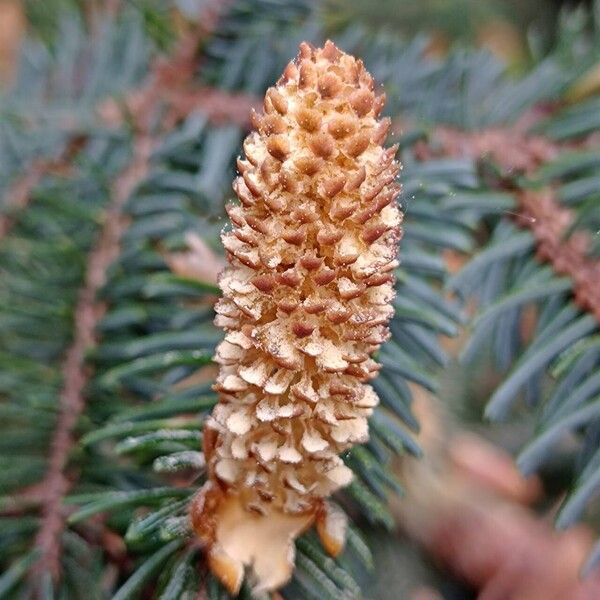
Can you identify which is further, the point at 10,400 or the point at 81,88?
the point at 81,88

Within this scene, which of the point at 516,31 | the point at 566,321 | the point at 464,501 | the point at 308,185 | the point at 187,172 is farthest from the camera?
the point at 516,31

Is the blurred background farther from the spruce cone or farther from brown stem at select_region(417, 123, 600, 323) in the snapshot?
the spruce cone

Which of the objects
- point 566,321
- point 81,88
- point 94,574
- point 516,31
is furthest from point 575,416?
point 516,31

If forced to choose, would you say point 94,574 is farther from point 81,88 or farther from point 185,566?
point 81,88

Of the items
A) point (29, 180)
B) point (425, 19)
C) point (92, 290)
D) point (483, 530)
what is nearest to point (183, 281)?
point (92, 290)

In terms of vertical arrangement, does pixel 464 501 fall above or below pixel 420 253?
below

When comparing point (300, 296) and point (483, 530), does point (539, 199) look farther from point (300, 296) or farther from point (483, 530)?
point (483, 530)

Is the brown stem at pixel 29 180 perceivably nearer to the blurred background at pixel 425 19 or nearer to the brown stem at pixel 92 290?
the brown stem at pixel 92 290

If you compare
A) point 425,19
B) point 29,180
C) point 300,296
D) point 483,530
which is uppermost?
point 425,19
